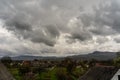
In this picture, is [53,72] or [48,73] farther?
[53,72]

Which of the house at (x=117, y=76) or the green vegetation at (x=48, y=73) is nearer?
the house at (x=117, y=76)

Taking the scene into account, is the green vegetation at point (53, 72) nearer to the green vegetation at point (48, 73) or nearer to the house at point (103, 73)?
the green vegetation at point (48, 73)

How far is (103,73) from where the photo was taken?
43.2 m

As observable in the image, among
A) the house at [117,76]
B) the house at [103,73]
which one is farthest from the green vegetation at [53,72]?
the house at [117,76]

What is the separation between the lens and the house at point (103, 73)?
41094 mm

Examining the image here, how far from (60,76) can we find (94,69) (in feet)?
120

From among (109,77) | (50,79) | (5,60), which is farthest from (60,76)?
(5,60)

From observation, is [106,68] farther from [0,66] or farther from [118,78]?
[0,66]

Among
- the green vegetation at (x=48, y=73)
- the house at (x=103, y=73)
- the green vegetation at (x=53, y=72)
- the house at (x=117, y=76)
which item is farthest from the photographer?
the green vegetation at (x=48, y=73)

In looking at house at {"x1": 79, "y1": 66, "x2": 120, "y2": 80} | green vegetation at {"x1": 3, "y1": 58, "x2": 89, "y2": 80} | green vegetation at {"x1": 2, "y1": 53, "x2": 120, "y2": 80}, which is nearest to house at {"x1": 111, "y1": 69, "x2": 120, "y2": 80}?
house at {"x1": 79, "y1": 66, "x2": 120, "y2": 80}

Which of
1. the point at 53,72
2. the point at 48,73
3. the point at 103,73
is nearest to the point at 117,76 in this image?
the point at 103,73

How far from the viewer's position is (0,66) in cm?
4438

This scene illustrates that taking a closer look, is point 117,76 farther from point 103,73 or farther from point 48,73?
point 48,73

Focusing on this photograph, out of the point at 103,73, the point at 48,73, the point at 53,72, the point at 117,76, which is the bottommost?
the point at 48,73
